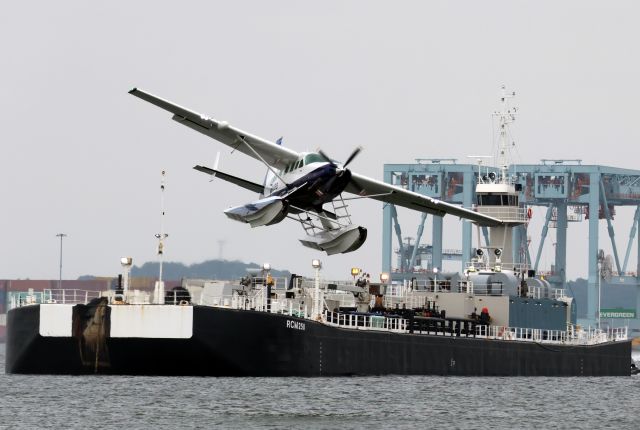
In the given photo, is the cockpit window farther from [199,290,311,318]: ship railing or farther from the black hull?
the black hull

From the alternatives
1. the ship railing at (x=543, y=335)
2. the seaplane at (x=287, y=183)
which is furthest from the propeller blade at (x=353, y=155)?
the ship railing at (x=543, y=335)

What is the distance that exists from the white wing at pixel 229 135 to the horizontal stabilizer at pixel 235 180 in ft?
4.56

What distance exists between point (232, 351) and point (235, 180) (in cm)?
1106

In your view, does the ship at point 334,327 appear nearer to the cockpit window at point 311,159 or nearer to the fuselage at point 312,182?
the fuselage at point 312,182

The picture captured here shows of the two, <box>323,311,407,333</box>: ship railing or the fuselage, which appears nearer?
the fuselage

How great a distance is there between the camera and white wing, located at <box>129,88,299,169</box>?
72188mm

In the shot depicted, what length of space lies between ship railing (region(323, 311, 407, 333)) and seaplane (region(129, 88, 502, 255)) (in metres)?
5.93

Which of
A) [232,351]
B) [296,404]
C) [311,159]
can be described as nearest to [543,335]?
[311,159]

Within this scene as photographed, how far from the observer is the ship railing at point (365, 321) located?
249 feet

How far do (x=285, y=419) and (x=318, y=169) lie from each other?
56.3ft

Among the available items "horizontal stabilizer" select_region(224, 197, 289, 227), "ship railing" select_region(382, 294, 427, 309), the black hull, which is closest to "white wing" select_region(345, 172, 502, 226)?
"ship railing" select_region(382, 294, 427, 309)

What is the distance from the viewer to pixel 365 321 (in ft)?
253

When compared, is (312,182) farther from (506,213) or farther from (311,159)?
(506,213)

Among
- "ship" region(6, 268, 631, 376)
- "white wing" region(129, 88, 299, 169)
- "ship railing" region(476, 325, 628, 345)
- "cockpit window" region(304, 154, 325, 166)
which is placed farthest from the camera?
"ship railing" region(476, 325, 628, 345)
